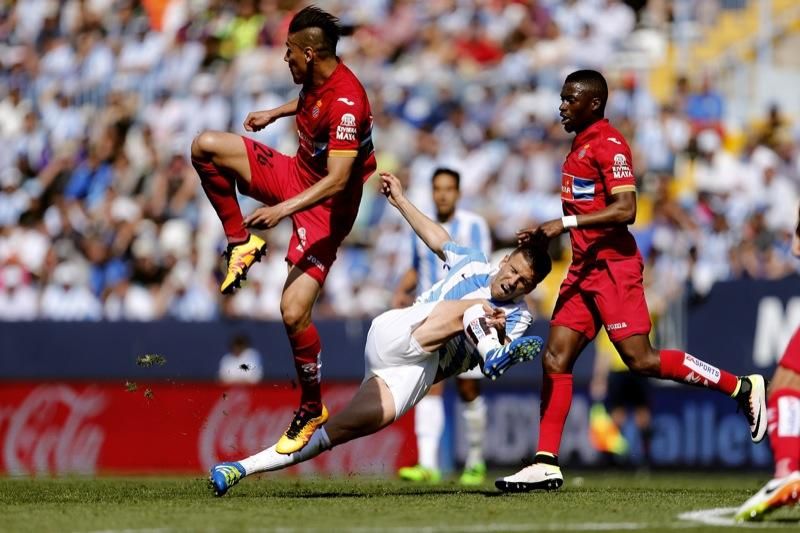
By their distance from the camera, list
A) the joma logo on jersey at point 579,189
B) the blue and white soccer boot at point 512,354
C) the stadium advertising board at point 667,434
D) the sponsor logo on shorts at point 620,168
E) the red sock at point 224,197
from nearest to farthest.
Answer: the blue and white soccer boot at point 512,354, the sponsor logo on shorts at point 620,168, the joma logo on jersey at point 579,189, the red sock at point 224,197, the stadium advertising board at point 667,434

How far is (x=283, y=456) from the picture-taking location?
10289 millimetres

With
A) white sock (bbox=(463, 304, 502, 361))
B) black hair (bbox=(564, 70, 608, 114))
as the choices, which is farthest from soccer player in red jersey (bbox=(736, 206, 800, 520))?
black hair (bbox=(564, 70, 608, 114))

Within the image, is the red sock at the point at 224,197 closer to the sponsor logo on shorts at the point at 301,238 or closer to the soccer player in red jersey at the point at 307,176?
the soccer player in red jersey at the point at 307,176

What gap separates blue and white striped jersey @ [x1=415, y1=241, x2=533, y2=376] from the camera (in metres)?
10.1

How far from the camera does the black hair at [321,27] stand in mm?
10398

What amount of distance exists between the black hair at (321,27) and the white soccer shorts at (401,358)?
6.31 feet

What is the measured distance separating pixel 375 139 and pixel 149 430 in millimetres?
5585

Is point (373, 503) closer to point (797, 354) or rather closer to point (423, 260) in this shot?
point (797, 354)

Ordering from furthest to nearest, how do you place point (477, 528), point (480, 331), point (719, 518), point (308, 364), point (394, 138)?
1. point (394, 138)
2. point (308, 364)
3. point (480, 331)
4. point (719, 518)
5. point (477, 528)

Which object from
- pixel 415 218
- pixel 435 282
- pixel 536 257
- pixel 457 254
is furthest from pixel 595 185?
pixel 435 282

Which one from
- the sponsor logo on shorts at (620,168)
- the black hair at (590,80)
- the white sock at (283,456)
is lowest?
the white sock at (283,456)

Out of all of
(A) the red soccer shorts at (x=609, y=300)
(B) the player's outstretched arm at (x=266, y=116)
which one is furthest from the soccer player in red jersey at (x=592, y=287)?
(B) the player's outstretched arm at (x=266, y=116)

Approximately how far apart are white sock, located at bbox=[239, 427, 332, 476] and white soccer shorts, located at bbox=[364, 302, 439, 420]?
1.76ft

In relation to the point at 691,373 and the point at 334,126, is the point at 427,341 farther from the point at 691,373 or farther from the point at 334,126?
the point at 691,373
